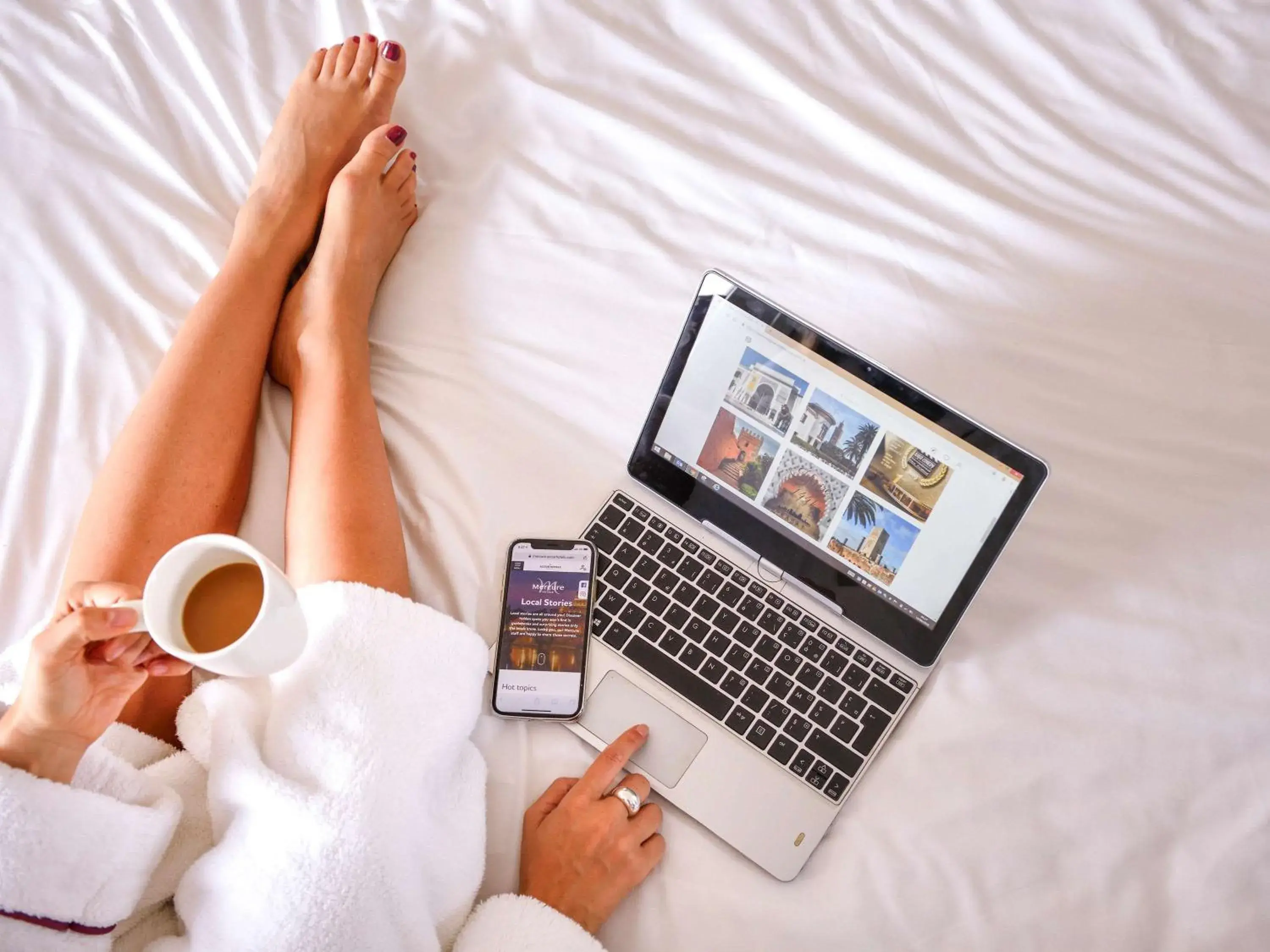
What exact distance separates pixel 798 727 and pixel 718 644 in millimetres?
103

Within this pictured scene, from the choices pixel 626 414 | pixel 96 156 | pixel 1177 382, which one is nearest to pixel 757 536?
pixel 626 414

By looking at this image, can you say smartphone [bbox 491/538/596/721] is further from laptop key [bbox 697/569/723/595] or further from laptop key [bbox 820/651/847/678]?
laptop key [bbox 820/651/847/678]

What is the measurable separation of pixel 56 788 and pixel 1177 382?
108 centimetres

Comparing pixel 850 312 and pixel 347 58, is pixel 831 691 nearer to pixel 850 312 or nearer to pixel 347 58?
pixel 850 312

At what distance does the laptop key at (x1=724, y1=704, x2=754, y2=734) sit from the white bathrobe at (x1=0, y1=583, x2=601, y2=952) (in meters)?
0.22

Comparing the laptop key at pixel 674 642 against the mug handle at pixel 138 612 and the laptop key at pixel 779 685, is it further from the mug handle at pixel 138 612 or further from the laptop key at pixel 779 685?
the mug handle at pixel 138 612

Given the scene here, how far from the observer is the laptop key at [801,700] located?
0.86 metres

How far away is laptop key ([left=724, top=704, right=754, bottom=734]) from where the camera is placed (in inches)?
33.5

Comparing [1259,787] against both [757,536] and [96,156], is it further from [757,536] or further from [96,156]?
[96,156]

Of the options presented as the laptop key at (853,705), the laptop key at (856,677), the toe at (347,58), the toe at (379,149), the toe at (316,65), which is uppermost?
the toe at (347,58)

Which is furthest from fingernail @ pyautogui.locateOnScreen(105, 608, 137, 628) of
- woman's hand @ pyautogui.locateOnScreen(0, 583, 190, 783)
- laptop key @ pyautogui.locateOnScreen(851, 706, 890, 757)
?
laptop key @ pyautogui.locateOnScreen(851, 706, 890, 757)

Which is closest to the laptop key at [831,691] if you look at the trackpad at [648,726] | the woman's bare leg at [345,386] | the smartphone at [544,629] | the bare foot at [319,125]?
the trackpad at [648,726]

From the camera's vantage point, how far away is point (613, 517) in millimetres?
937

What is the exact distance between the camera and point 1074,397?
0.98 m
